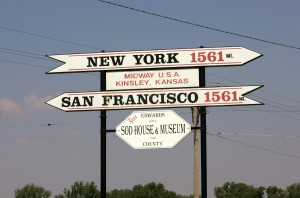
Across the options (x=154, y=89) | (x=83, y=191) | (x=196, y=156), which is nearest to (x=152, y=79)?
(x=154, y=89)

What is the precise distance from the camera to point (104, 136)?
1797cm

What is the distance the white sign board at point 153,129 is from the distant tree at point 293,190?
393 feet

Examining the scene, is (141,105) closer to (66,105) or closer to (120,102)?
(120,102)

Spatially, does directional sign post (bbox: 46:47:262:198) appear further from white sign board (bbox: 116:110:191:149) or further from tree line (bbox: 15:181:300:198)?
tree line (bbox: 15:181:300:198)

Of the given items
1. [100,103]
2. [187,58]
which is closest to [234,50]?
[187,58]

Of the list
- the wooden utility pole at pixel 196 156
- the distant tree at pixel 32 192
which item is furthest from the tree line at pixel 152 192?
the wooden utility pole at pixel 196 156

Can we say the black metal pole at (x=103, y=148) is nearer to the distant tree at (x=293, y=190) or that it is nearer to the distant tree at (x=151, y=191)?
the distant tree at (x=151, y=191)

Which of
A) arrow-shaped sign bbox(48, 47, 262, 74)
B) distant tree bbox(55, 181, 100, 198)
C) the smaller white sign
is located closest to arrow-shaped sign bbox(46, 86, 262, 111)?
the smaller white sign

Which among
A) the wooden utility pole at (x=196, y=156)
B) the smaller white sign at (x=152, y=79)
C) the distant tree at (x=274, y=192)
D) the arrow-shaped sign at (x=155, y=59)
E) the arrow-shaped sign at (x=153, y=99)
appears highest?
the arrow-shaped sign at (x=155, y=59)

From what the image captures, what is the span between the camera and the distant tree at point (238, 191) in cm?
13338

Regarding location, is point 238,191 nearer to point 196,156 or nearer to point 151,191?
point 151,191

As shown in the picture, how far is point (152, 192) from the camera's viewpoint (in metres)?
117

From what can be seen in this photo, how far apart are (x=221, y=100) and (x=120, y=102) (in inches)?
117

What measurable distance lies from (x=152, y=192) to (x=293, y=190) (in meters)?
35.3
